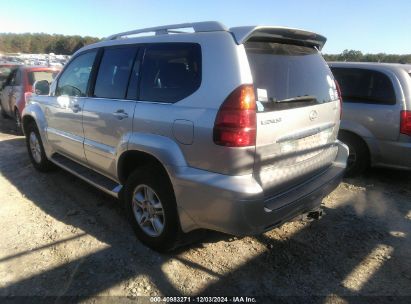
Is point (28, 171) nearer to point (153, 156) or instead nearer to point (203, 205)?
point (153, 156)

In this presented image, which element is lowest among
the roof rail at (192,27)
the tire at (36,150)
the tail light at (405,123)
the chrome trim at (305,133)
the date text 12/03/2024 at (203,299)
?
the date text 12/03/2024 at (203,299)

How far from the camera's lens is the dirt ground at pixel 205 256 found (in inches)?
117

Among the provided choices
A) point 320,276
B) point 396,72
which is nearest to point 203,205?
point 320,276

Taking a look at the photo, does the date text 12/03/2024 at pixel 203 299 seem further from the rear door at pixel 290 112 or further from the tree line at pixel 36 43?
the tree line at pixel 36 43

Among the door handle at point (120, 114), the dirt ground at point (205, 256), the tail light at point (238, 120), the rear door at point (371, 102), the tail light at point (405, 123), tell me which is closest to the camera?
the tail light at point (238, 120)

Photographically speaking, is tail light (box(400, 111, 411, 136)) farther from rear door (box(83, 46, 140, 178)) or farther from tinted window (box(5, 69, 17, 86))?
tinted window (box(5, 69, 17, 86))

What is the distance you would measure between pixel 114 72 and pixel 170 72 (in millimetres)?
937

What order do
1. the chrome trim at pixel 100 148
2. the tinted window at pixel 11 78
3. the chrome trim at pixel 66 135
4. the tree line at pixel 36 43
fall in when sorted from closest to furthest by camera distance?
1. the chrome trim at pixel 100 148
2. the chrome trim at pixel 66 135
3. the tinted window at pixel 11 78
4. the tree line at pixel 36 43

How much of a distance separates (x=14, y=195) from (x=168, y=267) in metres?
2.80

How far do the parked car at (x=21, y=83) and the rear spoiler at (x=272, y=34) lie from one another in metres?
6.72

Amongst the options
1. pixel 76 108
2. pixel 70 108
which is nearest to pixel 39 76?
pixel 70 108

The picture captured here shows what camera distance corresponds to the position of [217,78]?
8.89 feet

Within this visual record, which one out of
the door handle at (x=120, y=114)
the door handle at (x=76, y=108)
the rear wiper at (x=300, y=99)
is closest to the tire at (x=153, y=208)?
the door handle at (x=120, y=114)

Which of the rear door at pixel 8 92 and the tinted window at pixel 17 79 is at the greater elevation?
the tinted window at pixel 17 79
